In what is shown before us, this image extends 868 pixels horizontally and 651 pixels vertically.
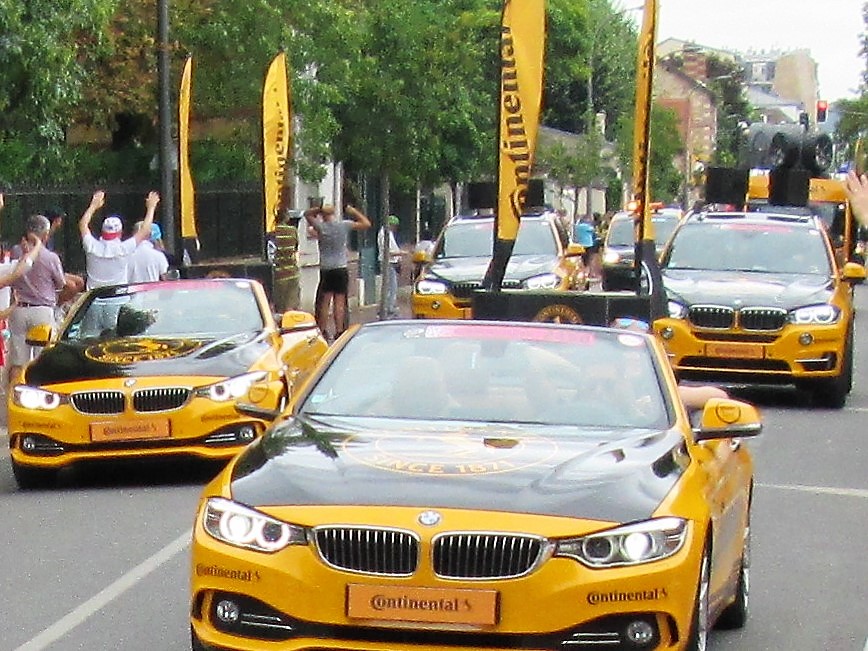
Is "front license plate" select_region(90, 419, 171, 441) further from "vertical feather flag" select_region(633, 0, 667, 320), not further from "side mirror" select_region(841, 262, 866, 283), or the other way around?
"side mirror" select_region(841, 262, 866, 283)

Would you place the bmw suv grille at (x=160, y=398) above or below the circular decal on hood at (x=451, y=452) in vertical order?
below

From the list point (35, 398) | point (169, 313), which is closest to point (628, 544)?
point (35, 398)

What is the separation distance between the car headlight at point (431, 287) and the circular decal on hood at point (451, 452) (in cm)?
1775

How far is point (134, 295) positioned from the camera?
14227 mm

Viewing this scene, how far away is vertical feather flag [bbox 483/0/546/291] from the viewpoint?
1978 centimetres

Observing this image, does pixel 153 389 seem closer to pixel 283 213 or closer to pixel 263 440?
pixel 263 440

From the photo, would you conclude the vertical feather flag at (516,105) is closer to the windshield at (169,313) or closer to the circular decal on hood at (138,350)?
the windshield at (169,313)

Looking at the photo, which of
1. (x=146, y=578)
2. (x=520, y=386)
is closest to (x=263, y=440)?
(x=520, y=386)

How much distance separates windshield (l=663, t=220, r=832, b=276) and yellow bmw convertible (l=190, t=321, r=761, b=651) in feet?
40.5

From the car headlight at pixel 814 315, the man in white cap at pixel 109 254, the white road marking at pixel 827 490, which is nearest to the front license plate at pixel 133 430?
the white road marking at pixel 827 490

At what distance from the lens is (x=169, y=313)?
14.0m

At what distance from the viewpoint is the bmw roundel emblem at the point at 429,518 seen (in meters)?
6.21

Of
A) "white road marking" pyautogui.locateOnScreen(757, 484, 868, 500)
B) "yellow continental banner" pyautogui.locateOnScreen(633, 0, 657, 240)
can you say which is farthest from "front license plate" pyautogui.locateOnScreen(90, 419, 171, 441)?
"yellow continental banner" pyautogui.locateOnScreen(633, 0, 657, 240)

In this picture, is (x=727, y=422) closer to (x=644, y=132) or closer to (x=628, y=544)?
(x=628, y=544)
